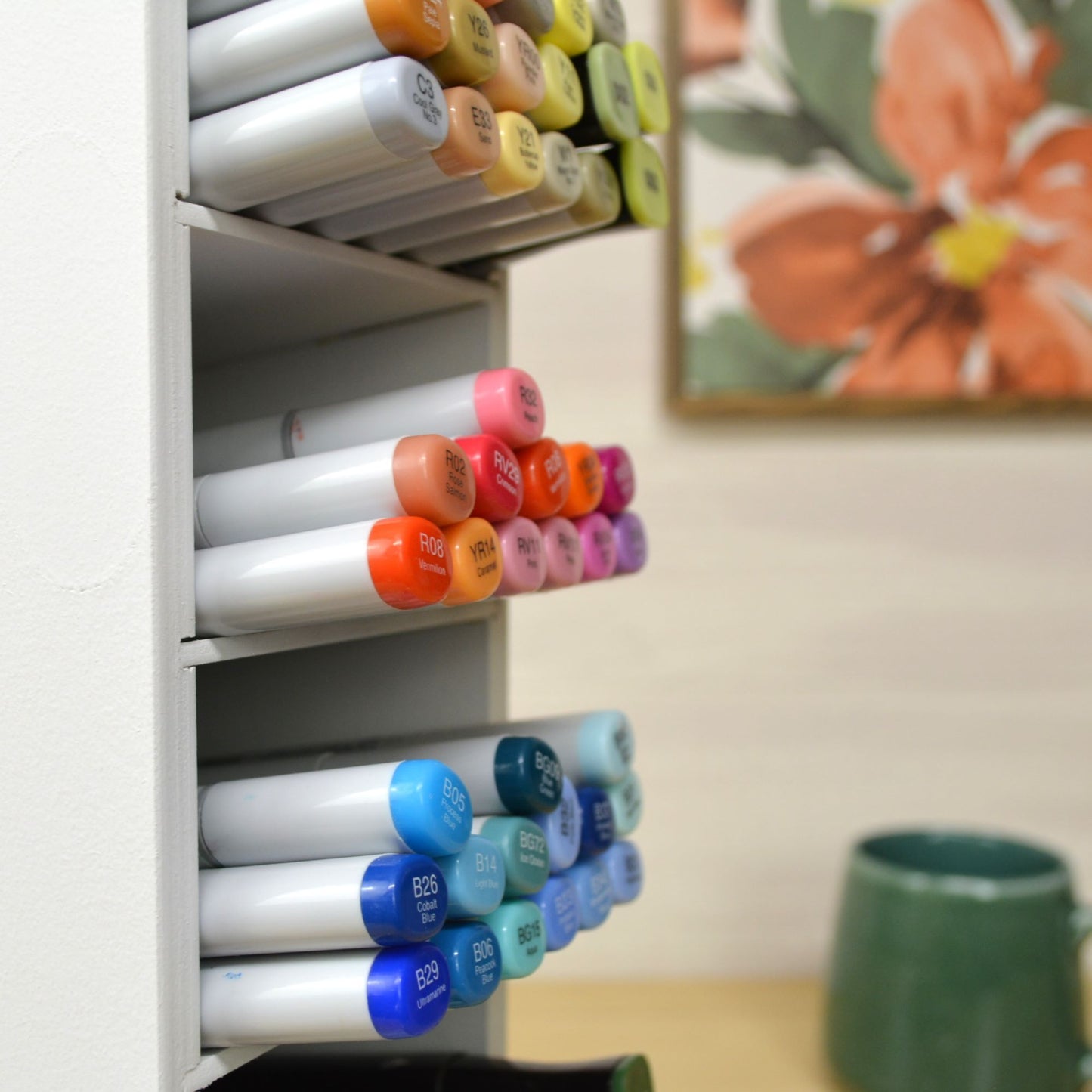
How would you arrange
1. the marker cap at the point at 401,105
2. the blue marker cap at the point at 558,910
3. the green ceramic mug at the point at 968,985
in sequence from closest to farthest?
the marker cap at the point at 401,105, the blue marker cap at the point at 558,910, the green ceramic mug at the point at 968,985

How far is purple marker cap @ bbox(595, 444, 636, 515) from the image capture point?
0.54 metres

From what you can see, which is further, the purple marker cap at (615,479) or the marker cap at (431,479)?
the purple marker cap at (615,479)

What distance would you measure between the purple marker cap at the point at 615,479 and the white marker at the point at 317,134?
0.19 meters

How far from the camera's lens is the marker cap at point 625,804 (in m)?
0.53

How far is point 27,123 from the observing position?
0.41 metres

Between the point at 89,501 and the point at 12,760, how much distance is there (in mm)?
97

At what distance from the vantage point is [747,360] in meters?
0.84

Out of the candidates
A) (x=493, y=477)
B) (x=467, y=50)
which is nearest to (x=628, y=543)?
(x=493, y=477)

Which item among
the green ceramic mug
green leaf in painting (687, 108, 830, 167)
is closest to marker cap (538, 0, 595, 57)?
green leaf in painting (687, 108, 830, 167)

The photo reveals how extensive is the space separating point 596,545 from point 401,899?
19 cm

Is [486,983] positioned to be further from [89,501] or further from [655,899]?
[655,899]

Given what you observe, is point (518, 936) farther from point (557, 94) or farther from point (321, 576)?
point (557, 94)

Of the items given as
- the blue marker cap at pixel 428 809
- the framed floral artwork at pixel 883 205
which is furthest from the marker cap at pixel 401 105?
the framed floral artwork at pixel 883 205

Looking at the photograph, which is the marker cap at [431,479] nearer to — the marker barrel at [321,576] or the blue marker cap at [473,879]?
the marker barrel at [321,576]
